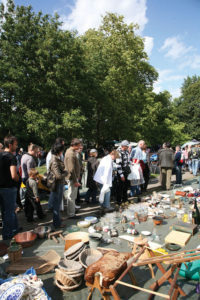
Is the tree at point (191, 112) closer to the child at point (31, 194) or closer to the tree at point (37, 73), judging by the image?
the tree at point (37, 73)

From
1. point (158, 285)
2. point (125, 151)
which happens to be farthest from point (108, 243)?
point (125, 151)

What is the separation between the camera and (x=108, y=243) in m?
3.81

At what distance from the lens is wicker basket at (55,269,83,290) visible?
2609 mm

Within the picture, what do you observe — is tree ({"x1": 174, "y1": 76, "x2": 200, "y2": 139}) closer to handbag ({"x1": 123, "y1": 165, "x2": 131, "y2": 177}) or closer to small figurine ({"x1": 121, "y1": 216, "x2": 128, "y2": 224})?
handbag ({"x1": 123, "y1": 165, "x2": 131, "y2": 177})

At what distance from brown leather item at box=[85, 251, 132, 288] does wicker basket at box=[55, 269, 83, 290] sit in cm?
26

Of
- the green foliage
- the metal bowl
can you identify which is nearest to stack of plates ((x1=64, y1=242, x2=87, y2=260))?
the metal bowl

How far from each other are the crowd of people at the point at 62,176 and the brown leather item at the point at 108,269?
2.04 metres

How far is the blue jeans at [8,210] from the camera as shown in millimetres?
3805

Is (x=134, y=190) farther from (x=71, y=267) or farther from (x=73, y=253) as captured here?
(x=71, y=267)

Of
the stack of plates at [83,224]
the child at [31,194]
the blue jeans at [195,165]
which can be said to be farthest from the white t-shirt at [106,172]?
the blue jeans at [195,165]

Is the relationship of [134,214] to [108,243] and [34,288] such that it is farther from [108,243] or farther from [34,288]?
[34,288]

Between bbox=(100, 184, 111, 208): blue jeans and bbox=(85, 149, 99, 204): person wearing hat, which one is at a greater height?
bbox=(85, 149, 99, 204): person wearing hat

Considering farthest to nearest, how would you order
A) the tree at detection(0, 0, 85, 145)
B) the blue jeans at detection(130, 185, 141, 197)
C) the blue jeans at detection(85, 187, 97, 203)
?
the tree at detection(0, 0, 85, 145)
the blue jeans at detection(130, 185, 141, 197)
the blue jeans at detection(85, 187, 97, 203)

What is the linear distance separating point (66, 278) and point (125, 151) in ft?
13.5
